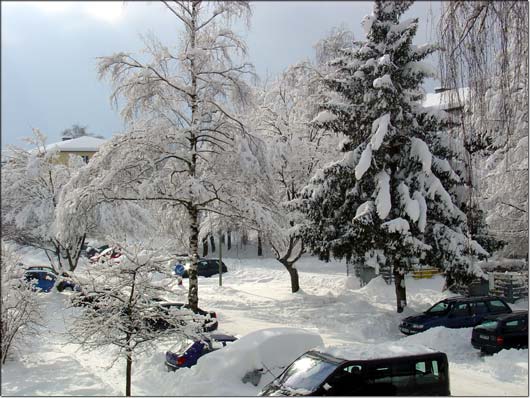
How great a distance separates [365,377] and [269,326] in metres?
11.0

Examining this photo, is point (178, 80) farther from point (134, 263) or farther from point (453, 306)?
point (453, 306)

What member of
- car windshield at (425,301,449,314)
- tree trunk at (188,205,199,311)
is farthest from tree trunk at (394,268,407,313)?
tree trunk at (188,205,199,311)

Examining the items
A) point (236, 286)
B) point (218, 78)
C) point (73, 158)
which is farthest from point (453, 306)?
point (73, 158)

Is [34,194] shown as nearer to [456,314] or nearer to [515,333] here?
[456,314]

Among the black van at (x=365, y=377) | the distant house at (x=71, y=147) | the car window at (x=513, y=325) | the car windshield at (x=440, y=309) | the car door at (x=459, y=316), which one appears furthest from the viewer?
the distant house at (x=71, y=147)

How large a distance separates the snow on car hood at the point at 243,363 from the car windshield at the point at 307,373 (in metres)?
1.25

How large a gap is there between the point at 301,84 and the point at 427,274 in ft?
36.7

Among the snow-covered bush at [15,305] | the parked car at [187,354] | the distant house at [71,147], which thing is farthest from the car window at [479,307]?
the distant house at [71,147]

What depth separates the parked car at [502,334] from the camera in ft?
45.2

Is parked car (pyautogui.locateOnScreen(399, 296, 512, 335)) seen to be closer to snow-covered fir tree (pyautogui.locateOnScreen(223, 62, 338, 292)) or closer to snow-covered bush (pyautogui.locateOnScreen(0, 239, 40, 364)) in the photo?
snow-covered fir tree (pyautogui.locateOnScreen(223, 62, 338, 292))

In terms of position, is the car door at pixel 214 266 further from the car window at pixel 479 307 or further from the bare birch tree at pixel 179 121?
the car window at pixel 479 307

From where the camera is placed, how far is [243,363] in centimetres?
1030

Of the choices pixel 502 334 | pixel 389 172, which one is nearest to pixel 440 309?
pixel 502 334

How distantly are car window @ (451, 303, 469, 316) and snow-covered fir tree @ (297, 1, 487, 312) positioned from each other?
2278mm
